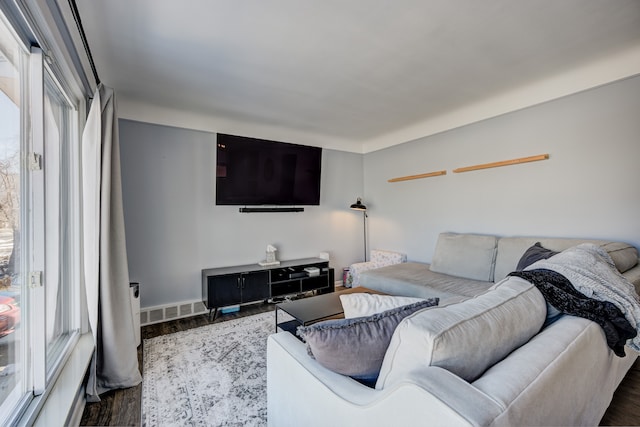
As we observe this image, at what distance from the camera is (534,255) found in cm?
241

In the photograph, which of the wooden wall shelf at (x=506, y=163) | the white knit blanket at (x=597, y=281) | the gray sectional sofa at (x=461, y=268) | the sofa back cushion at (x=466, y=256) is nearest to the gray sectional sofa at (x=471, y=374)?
the white knit blanket at (x=597, y=281)

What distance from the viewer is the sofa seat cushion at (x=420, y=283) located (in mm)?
2651

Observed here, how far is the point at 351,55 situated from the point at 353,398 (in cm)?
226

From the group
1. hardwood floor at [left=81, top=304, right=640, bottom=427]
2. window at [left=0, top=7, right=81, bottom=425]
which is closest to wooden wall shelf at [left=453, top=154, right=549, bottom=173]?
hardwood floor at [left=81, top=304, right=640, bottom=427]

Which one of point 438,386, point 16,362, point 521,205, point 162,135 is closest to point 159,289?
point 162,135

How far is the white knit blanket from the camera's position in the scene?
1312mm

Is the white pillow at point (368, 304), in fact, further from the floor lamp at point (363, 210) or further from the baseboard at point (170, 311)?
the floor lamp at point (363, 210)

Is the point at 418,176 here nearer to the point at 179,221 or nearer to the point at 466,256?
the point at 466,256

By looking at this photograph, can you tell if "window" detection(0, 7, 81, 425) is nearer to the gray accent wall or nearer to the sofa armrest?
the sofa armrest

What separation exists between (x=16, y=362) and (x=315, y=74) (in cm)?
264

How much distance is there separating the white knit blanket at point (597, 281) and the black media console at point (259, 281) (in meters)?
2.69

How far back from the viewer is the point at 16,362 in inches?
52.9

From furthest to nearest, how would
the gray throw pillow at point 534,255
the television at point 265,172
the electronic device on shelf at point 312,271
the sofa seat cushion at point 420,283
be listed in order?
the electronic device on shelf at point 312,271
the television at point 265,172
the sofa seat cushion at point 420,283
the gray throw pillow at point 534,255

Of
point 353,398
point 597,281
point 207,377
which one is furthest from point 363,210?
point 353,398
